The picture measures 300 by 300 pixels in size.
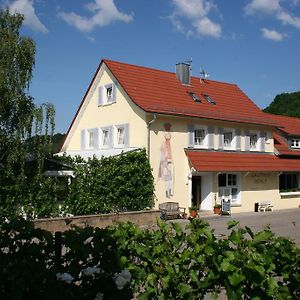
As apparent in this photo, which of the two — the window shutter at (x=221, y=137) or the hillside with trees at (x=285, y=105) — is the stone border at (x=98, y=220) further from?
the hillside with trees at (x=285, y=105)

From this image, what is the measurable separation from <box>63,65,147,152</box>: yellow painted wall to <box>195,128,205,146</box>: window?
3869 millimetres

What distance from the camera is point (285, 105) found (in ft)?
235

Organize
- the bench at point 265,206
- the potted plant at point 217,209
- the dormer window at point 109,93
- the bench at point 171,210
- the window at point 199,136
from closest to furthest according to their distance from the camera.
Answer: the bench at point 171,210, the potted plant at point 217,209, the window at point 199,136, the dormer window at point 109,93, the bench at point 265,206

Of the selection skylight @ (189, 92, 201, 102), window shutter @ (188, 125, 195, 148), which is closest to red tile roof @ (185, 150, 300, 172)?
window shutter @ (188, 125, 195, 148)

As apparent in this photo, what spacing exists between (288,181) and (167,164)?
12751 millimetres

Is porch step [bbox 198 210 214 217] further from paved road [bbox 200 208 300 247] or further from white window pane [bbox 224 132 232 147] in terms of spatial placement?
white window pane [bbox 224 132 232 147]

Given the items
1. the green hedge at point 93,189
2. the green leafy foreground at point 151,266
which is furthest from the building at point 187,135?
the green leafy foreground at point 151,266

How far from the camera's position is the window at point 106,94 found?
27.6m

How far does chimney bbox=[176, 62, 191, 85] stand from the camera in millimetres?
30500

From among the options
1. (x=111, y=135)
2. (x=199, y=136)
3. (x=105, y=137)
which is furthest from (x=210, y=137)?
(x=105, y=137)

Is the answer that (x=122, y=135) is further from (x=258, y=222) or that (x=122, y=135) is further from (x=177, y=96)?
(x=258, y=222)

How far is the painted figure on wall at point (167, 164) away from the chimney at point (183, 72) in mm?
6171

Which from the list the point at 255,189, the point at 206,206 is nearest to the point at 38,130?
the point at 206,206

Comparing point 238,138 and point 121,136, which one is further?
point 238,138
